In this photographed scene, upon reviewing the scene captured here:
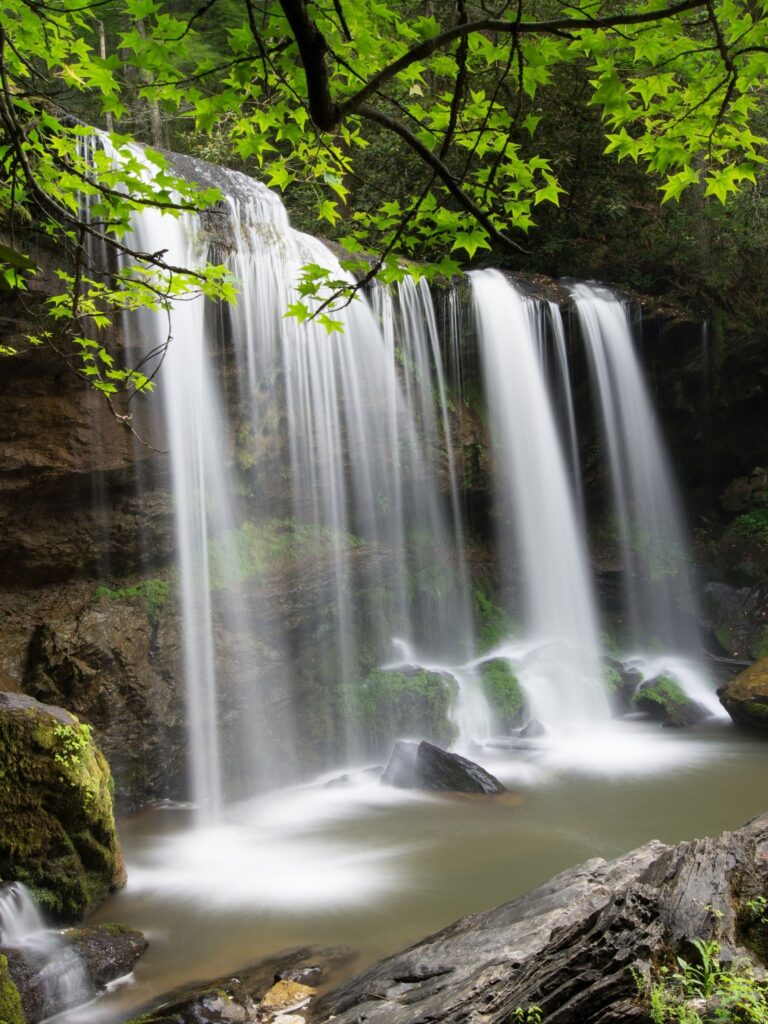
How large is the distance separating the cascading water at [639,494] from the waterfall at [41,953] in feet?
33.8

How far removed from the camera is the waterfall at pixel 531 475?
1249cm

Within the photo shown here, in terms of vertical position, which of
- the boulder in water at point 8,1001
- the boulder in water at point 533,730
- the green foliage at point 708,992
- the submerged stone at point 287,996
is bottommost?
the submerged stone at point 287,996

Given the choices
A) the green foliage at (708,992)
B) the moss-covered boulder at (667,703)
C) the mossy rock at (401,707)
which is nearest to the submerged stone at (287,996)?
the green foliage at (708,992)

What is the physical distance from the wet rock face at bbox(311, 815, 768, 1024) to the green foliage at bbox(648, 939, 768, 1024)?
5 cm

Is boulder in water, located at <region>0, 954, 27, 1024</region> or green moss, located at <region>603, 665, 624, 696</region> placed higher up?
green moss, located at <region>603, 665, 624, 696</region>

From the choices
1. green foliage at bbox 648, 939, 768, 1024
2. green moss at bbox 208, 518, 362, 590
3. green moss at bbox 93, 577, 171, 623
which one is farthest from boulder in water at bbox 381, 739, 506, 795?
green foliage at bbox 648, 939, 768, 1024

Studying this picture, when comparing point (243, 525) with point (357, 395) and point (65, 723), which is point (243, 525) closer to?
point (357, 395)

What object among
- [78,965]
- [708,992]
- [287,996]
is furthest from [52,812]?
[708,992]

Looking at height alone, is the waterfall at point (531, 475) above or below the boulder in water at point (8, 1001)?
above

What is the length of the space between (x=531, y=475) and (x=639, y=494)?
2.56 metres

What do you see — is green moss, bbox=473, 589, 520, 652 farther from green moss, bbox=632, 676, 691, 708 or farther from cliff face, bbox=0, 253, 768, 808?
cliff face, bbox=0, 253, 768, 808

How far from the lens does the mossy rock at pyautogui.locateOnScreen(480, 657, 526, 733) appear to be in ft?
34.4

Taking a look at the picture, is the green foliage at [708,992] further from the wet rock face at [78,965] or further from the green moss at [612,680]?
the green moss at [612,680]

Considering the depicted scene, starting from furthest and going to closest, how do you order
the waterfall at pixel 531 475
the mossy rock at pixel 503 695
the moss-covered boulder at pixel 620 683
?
the waterfall at pixel 531 475
the moss-covered boulder at pixel 620 683
the mossy rock at pixel 503 695
